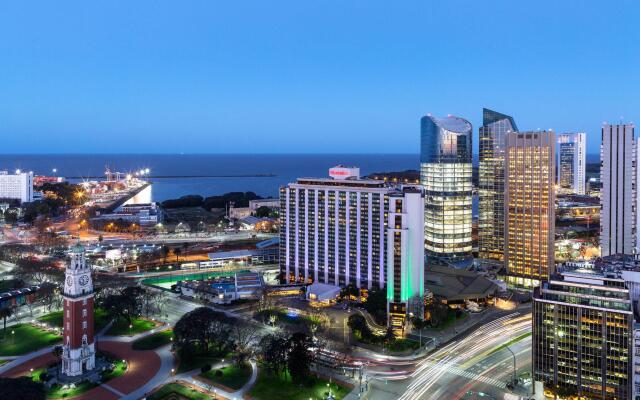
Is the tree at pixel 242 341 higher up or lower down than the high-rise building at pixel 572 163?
lower down

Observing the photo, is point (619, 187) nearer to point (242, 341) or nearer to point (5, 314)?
point (242, 341)

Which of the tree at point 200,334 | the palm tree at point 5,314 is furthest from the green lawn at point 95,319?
the tree at point 200,334

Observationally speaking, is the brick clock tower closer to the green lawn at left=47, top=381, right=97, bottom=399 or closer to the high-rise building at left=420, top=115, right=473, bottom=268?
the green lawn at left=47, top=381, right=97, bottom=399

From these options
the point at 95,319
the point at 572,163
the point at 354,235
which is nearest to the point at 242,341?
the point at 95,319

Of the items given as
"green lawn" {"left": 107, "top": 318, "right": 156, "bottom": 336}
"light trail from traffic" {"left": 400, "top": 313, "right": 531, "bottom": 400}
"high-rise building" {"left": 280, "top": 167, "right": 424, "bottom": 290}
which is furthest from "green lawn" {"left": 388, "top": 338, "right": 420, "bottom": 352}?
"green lawn" {"left": 107, "top": 318, "right": 156, "bottom": 336}

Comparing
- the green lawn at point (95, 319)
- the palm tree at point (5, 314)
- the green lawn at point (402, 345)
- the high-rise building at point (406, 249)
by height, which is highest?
the high-rise building at point (406, 249)

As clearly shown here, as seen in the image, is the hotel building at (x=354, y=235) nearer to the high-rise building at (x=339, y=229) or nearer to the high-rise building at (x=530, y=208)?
the high-rise building at (x=339, y=229)
